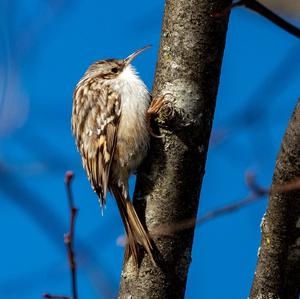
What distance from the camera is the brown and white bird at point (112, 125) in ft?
8.77

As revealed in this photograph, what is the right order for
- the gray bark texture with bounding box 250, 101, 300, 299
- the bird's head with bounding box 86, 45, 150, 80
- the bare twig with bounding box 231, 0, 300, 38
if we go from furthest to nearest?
1. the bird's head with bounding box 86, 45, 150, 80
2. the gray bark texture with bounding box 250, 101, 300, 299
3. the bare twig with bounding box 231, 0, 300, 38

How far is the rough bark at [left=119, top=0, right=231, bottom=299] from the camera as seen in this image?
6.64 ft

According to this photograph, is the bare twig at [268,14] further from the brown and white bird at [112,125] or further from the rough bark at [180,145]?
the brown and white bird at [112,125]

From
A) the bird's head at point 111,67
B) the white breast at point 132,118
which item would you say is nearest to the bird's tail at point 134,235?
the white breast at point 132,118

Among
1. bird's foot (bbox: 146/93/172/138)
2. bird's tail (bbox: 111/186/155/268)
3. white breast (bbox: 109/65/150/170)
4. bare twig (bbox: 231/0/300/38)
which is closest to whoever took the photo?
bare twig (bbox: 231/0/300/38)

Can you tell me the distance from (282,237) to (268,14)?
1.02 meters

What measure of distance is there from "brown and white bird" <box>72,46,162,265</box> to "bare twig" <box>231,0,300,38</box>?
140 centimetres

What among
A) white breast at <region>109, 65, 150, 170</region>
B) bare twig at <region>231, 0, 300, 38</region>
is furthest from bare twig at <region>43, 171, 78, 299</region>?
white breast at <region>109, 65, 150, 170</region>

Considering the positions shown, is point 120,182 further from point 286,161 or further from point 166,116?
point 286,161

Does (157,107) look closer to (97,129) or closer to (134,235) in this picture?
(134,235)

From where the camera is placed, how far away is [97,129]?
3.08 metres

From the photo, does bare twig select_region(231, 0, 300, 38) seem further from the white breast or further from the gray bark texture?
the white breast

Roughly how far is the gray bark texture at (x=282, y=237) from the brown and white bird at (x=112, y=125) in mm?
618

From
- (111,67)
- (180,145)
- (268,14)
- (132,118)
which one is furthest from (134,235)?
(111,67)
